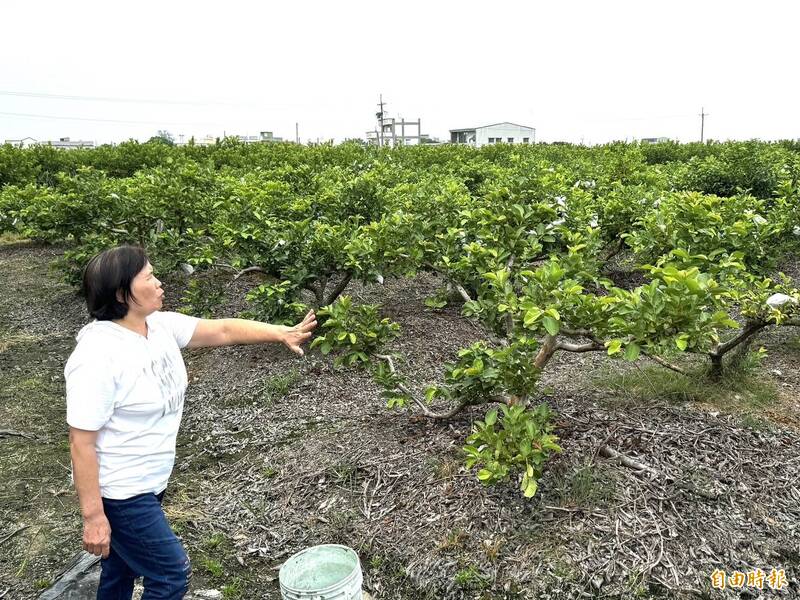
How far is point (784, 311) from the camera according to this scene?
10.3 feet

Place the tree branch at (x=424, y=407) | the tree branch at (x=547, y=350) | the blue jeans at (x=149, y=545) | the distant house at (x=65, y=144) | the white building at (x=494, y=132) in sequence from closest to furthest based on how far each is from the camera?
the blue jeans at (x=149, y=545), the tree branch at (x=547, y=350), the tree branch at (x=424, y=407), the distant house at (x=65, y=144), the white building at (x=494, y=132)

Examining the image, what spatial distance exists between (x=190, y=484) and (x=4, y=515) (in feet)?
2.94

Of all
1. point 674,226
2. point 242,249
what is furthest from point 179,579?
point 674,226

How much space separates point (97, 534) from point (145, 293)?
735 mm

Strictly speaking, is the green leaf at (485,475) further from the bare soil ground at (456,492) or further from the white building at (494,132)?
the white building at (494,132)

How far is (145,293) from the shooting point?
2.05 metres

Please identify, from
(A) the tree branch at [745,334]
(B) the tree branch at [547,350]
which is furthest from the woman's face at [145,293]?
(A) the tree branch at [745,334]

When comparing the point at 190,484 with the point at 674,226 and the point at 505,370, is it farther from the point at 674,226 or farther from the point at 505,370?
the point at 674,226

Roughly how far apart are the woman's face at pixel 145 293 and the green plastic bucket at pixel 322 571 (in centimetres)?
103

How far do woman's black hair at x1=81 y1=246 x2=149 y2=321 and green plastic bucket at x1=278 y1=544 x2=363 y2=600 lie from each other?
3.52 ft

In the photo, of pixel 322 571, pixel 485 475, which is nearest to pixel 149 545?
pixel 322 571

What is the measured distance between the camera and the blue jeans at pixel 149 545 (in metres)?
2.02

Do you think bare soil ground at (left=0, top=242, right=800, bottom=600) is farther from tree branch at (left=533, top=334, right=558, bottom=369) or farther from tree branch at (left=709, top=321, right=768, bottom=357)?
tree branch at (left=533, top=334, right=558, bottom=369)

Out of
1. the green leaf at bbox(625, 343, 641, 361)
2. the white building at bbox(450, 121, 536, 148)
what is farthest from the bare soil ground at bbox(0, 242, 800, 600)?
the white building at bbox(450, 121, 536, 148)
